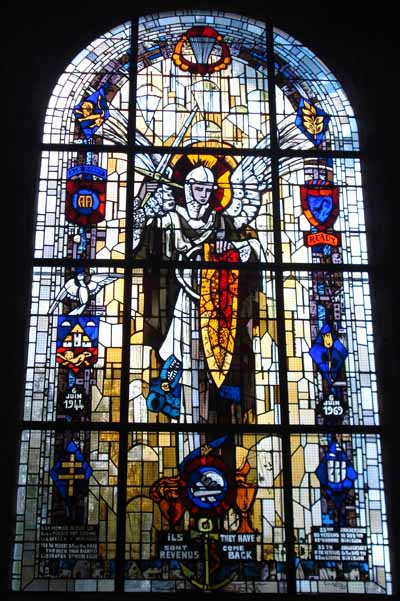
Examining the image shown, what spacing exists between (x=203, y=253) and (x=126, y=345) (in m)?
0.96

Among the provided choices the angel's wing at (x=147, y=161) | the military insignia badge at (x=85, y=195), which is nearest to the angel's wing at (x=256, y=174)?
A: the angel's wing at (x=147, y=161)

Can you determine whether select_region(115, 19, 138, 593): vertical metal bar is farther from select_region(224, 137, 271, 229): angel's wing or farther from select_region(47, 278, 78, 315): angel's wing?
select_region(224, 137, 271, 229): angel's wing

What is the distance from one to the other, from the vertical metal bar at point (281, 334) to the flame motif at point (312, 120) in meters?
0.26

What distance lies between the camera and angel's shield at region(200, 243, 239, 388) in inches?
349

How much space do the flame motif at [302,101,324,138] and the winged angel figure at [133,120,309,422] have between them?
0.35ft

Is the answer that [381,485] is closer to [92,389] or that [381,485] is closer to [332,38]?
[92,389]

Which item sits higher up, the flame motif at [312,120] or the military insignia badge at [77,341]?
the flame motif at [312,120]

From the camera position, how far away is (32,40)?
9789mm

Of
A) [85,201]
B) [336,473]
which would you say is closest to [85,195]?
[85,201]

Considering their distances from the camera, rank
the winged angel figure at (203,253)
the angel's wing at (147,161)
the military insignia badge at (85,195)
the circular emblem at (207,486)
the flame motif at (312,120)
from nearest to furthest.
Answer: the circular emblem at (207,486)
the winged angel figure at (203,253)
the military insignia badge at (85,195)
the angel's wing at (147,161)
the flame motif at (312,120)

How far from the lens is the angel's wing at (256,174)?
30.9ft

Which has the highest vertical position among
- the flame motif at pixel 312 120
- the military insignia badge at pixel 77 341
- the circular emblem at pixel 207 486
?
the flame motif at pixel 312 120

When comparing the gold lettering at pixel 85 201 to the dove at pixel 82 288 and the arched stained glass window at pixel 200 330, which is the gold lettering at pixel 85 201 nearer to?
the arched stained glass window at pixel 200 330

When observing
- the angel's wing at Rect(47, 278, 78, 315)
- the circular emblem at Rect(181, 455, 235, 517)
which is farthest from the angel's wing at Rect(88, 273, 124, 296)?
the circular emblem at Rect(181, 455, 235, 517)
